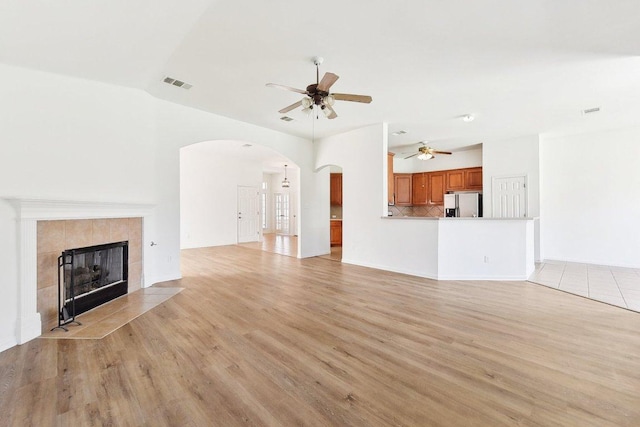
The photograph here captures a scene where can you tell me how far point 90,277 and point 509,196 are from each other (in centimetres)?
833

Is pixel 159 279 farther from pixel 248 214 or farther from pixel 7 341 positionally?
pixel 248 214

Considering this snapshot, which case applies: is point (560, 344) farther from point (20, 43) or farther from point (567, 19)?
point (20, 43)

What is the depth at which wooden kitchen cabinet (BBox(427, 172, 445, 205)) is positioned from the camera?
8.14m

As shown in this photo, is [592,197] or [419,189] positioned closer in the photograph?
[592,197]

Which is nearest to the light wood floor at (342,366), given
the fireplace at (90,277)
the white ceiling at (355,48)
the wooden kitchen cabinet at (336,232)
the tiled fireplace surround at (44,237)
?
the tiled fireplace surround at (44,237)

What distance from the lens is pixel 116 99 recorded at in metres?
3.62

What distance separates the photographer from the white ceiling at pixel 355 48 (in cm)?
229

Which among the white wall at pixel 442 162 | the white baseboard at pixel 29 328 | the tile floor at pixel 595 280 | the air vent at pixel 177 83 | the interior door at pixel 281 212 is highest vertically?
the air vent at pixel 177 83

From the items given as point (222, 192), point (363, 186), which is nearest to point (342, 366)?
point (363, 186)

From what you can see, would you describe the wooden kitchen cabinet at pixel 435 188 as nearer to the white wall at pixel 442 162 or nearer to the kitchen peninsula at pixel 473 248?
the white wall at pixel 442 162

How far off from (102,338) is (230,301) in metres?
1.38

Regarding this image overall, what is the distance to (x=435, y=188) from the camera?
8.25 m

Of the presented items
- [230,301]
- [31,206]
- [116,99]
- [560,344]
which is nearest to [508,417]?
[560,344]

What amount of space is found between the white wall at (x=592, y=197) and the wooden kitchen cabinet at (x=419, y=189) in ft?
9.34
